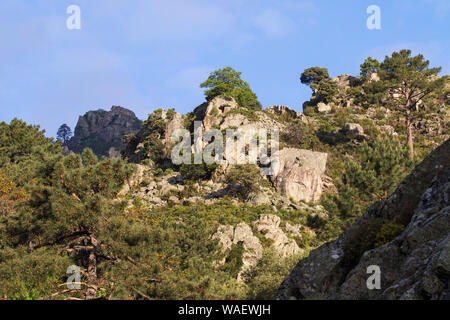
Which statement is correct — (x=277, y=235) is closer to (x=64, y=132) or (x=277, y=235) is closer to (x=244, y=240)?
(x=244, y=240)

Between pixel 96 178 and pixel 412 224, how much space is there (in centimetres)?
1157

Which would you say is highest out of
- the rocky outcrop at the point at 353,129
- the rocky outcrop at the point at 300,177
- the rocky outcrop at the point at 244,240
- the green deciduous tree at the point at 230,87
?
the green deciduous tree at the point at 230,87

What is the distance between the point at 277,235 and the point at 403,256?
3182cm

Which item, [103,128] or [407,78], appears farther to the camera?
[103,128]

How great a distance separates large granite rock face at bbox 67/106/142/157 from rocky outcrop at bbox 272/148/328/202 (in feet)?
407

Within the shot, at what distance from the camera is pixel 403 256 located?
9.59 m

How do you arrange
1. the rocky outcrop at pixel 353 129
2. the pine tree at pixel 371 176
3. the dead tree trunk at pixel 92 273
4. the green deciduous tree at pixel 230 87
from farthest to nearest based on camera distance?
the green deciduous tree at pixel 230 87 < the rocky outcrop at pixel 353 129 < the pine tree at pixel 371 176 < the dead tree trunk at pixel 92 273

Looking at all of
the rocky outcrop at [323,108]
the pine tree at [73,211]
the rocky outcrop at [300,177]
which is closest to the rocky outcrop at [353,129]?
the rocky outcrop at [300,177]

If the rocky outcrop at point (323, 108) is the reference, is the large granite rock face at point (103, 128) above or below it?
above

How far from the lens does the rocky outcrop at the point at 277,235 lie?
39.6 meters

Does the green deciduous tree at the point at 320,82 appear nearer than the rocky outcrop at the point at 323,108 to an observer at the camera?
No

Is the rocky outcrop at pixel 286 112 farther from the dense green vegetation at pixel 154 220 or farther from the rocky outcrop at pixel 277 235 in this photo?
the rocky outcrop at pixel 277 235

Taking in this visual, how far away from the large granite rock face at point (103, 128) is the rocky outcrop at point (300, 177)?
407 ft

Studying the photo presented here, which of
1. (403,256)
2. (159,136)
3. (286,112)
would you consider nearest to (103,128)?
(159,136)
